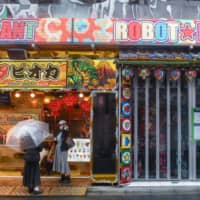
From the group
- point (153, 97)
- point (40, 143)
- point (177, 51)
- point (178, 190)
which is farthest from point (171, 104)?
point (40, 143)

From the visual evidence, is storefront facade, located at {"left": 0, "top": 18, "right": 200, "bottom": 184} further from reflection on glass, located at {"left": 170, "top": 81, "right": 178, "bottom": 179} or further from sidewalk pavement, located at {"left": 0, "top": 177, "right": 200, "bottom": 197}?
sidewalk pavement, located at {"left": 0, "top": 177, "right": 200, "bottom": 197}

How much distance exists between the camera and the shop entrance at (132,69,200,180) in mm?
13359

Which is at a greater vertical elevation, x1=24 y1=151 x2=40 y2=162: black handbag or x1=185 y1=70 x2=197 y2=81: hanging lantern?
x1=185 y1=70 x2=197 y2=81: hanging lantern

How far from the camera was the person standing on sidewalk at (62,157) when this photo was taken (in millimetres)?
13039

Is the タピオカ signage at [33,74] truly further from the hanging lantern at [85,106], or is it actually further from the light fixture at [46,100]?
the hanging lantern at [85,106]

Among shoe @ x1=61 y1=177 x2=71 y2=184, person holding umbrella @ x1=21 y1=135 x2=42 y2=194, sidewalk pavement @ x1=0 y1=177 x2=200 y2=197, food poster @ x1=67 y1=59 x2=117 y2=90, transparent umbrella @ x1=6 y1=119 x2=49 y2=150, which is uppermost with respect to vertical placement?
food poster @ x1=67 y1=59 x2=117 y2=90

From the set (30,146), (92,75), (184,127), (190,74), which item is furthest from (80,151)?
(190,74)

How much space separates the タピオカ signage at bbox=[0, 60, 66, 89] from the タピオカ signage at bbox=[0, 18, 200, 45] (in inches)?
26.3

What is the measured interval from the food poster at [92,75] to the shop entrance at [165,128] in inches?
31.2

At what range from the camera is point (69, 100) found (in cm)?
1362

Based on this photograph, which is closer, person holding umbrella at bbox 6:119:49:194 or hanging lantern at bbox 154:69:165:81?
person holding umbrella at bbox 6:119:49:194

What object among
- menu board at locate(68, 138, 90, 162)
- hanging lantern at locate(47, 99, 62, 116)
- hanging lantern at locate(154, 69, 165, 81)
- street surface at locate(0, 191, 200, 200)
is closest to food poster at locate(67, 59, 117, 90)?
hanging lantern at locate(47, 99, 62, 116)

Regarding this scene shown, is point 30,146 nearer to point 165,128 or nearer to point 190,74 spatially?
point 165,128

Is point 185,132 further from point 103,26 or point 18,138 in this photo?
point 18,138
